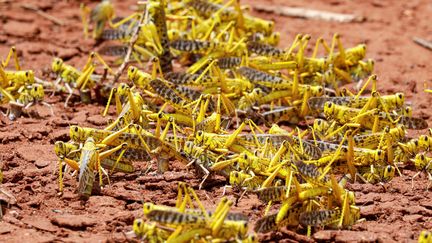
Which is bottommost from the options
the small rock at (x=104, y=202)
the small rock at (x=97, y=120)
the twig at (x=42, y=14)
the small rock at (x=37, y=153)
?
the small rock at (x=104, y=202)

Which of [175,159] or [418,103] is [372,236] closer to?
[175,159]

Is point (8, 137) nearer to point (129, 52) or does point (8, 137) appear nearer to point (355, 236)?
point (129, 52)

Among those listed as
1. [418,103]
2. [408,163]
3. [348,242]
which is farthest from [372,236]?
[418,103]

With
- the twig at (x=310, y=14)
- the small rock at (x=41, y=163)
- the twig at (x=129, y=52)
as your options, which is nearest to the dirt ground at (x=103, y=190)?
the small rock at (x=41, y=163)

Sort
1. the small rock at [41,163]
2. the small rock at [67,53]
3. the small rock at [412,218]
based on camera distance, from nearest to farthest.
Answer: the small rock at [412,218]
the small rock at [41,163]
the small rock at [67,53]

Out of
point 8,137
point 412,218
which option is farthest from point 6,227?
point 412,218

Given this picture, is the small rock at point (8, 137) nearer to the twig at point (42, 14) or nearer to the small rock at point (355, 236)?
the small rock at point (355, 236)
